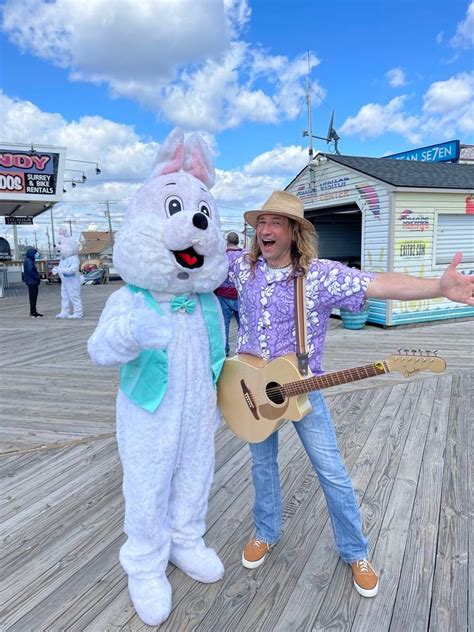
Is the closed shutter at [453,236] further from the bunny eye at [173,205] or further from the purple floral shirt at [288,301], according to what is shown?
the bunny eye at [173,205]

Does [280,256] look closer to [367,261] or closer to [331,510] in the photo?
[331,510]

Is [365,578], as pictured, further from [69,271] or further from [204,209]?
[69,271]

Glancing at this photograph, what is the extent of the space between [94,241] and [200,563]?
2742 inches

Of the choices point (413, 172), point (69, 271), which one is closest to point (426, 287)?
point (413, 172)

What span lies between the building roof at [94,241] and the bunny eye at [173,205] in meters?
64.0

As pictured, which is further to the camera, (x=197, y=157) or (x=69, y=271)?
(x=69, y=271)

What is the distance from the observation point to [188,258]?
6.03 ft

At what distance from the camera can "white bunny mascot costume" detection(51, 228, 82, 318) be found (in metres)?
9.74

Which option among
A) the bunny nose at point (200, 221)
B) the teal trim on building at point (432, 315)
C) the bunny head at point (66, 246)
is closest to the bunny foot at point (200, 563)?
the bunny nose at point (200, 221)

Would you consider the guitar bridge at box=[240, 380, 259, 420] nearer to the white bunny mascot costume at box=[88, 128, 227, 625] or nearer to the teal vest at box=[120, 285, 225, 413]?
the white bunny mascot costume at box=[88, 128, 227, 625]

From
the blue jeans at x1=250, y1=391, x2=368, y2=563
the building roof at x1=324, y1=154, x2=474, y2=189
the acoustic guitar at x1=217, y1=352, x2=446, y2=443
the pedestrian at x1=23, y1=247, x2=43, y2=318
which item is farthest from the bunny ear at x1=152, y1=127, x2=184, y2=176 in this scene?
the pedestrian at x1=23, y1=247, x2=43, y2=318

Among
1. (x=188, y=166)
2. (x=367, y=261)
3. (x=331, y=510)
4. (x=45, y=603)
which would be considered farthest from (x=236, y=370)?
(x=367, y=261)

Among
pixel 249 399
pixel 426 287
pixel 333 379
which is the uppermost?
pixel 426 287

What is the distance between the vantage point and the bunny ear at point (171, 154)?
1968 millimetres
